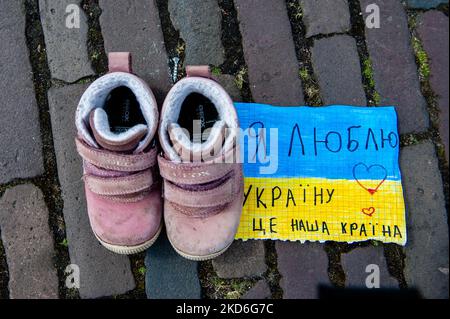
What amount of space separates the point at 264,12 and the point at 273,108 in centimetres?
38

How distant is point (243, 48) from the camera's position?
6.05ft

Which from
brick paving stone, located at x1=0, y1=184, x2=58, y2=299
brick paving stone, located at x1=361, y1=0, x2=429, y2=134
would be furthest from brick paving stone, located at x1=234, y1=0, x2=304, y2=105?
brick paving stone, located at x1=0, y1=184, x2=58, y2=299

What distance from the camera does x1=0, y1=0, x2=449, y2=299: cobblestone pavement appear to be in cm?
177

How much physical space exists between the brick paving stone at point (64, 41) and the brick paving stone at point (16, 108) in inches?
3.5

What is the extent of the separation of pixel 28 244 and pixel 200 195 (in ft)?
2.42

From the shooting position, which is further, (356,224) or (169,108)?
(356,224)

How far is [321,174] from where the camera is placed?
182 centimetres

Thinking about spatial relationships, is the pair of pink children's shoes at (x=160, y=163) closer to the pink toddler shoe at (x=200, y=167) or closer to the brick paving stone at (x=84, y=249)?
the pink toddler shoe at (x=200, y=167)

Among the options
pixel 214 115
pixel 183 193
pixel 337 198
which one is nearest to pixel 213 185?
pixel 183 193

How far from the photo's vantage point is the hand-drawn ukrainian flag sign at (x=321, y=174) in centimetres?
180

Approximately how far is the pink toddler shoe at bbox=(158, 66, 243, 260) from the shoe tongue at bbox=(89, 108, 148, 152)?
0.27 ft

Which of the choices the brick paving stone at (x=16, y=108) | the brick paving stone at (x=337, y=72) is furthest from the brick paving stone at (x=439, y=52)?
the brick paving stone at (x=16, y=108)
